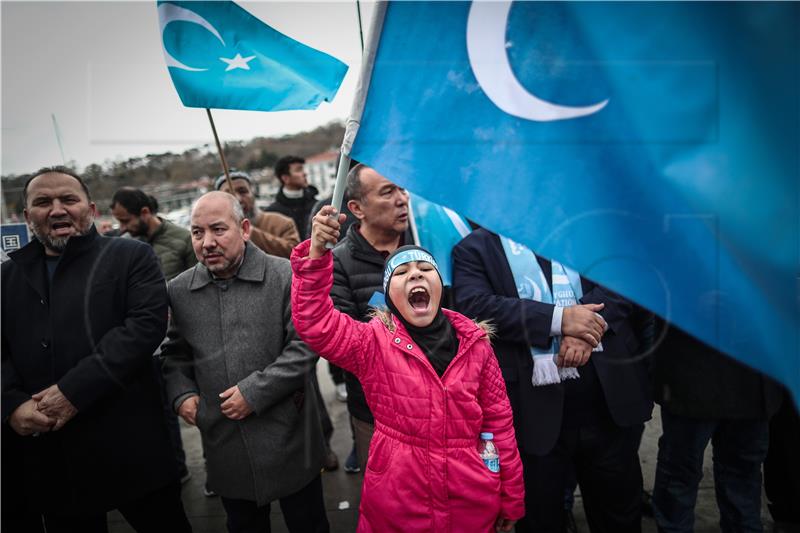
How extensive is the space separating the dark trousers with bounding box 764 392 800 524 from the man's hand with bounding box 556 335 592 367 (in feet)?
4.65

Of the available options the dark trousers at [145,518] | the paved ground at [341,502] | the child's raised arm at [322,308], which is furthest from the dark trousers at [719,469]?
the dark trousers at [145,518]

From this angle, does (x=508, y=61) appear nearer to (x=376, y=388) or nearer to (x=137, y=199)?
(x=376, y=388)

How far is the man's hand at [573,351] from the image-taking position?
1.92 meters

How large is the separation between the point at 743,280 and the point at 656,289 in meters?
0.17

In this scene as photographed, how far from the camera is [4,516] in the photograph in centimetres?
225

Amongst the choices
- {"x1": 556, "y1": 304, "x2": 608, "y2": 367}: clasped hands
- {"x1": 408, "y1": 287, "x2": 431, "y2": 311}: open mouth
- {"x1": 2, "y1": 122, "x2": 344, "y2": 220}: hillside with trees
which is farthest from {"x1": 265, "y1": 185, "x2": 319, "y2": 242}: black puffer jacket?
{"x1": 556, "y1": 304, "x2": 608, "y2": 367}: clasped hands

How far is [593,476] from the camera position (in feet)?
6.98

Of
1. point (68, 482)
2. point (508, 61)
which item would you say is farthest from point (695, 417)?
point (68, 482)

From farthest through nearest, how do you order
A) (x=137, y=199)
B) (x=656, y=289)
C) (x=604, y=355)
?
(x=137, y=199) → (x=604, y=355) → (x=656, y=289)

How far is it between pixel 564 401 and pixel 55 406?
2.06 m

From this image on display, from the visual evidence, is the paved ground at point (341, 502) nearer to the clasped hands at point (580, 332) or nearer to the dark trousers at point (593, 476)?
the dark trousers at point (593, 476)

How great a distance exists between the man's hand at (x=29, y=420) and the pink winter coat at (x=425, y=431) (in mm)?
1186

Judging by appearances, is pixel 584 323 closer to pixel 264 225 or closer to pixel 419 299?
pixel 419 299

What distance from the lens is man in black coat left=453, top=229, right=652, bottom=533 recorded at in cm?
202
